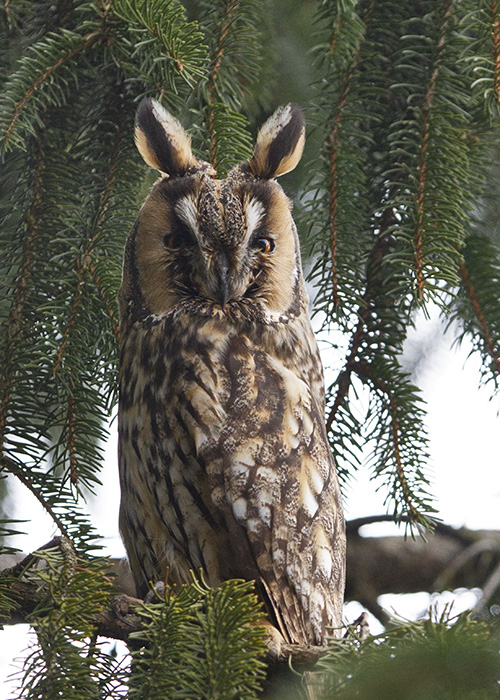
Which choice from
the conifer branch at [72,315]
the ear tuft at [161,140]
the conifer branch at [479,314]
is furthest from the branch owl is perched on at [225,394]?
the conifer branch at [479,314]

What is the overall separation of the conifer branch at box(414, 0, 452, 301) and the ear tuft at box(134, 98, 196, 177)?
22.9 inches

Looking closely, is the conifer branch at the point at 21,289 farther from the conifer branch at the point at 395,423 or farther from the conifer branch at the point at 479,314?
the conifer branch at the point at 479,314

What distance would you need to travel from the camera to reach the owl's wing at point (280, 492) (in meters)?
A: 1.54

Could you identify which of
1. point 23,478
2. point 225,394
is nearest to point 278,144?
point 225,394

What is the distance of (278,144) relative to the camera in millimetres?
1841

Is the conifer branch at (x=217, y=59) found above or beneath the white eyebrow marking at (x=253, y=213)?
above

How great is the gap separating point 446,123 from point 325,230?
16.6 inches

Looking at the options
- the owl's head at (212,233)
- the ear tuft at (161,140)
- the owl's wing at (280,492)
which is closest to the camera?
the owl's wing at (280,492)

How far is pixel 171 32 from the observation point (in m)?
1.55

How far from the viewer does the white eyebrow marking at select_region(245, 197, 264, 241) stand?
5.54 ft

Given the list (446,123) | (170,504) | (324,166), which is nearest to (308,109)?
(324,166)

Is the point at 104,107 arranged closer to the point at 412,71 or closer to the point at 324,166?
the point at 324,166

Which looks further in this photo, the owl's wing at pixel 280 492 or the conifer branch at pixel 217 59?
the conifer branch at pixel 217 59

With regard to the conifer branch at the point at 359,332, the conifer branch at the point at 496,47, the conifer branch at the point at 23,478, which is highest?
the conifer branch at the point at 496,47
